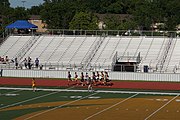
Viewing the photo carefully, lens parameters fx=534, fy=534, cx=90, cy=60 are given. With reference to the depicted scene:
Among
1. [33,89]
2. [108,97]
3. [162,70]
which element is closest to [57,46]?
[162,70]

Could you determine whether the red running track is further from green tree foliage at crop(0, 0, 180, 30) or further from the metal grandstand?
green tree foliage at crop(0, 0, 180, 30)

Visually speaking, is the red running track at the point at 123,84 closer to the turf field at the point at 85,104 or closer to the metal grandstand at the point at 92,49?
the turf field at the point at 85,104

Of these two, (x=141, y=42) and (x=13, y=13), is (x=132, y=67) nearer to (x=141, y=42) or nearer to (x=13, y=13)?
(x=141, y=42)

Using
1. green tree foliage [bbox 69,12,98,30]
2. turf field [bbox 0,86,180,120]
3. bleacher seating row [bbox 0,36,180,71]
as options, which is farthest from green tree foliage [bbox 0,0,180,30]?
turf field [bbox 0,86,180,120]

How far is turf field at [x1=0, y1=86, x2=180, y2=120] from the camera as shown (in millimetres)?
24281

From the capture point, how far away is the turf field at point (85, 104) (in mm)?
24281

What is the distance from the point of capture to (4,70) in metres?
46.8

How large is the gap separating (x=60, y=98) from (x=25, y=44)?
85.5ft

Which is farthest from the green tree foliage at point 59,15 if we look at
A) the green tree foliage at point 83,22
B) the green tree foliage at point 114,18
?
the green tree foliage at point 83,22

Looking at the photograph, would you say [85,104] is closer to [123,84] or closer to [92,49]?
[123,84]

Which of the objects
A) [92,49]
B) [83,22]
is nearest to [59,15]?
[83,22]

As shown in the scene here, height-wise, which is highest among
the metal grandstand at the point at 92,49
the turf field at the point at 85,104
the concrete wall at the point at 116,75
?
the metal grandstand at the point at 92,49

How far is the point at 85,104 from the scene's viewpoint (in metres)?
28.2

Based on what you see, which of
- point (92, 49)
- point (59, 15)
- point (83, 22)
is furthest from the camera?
point (59, 15)
